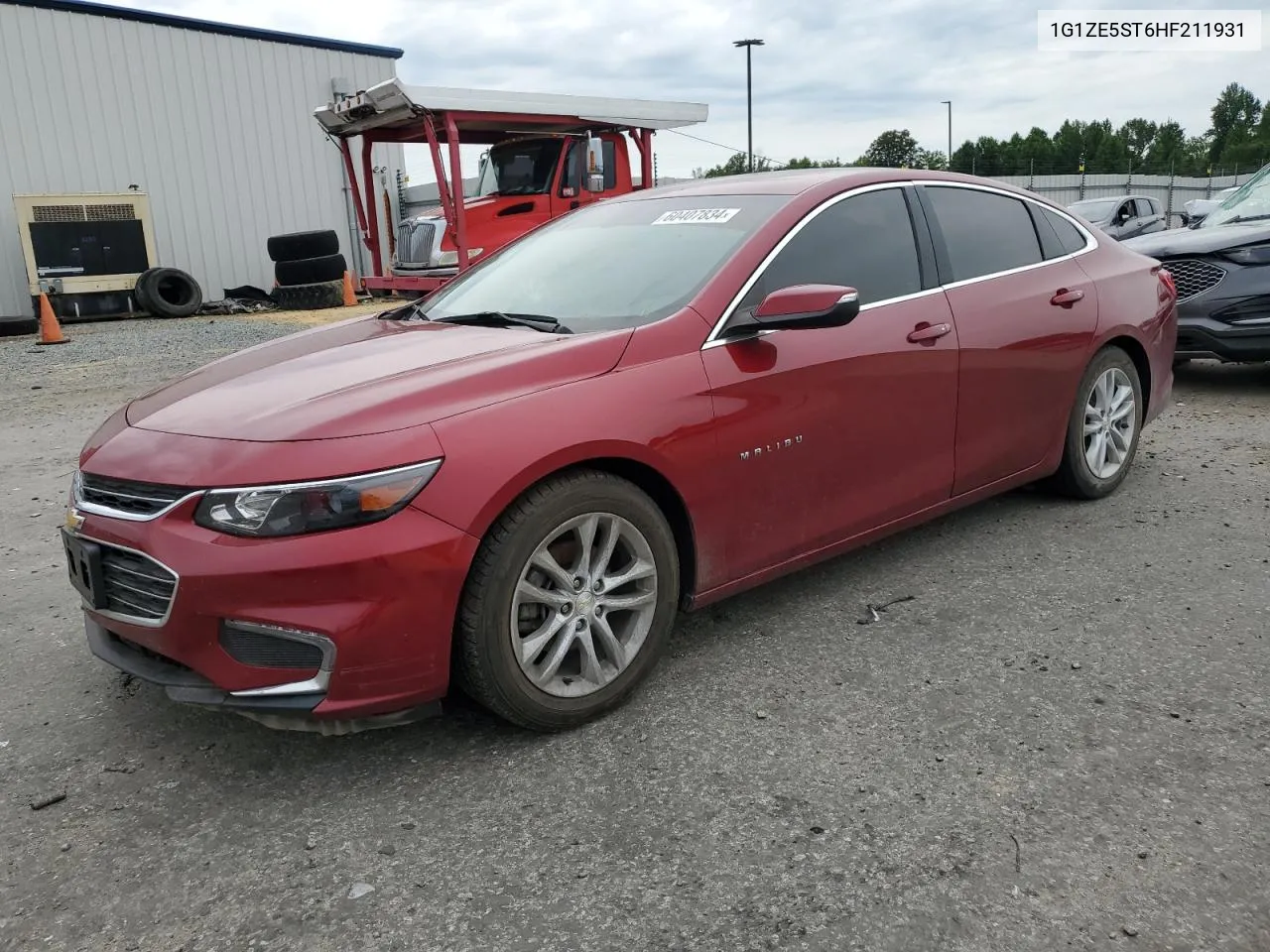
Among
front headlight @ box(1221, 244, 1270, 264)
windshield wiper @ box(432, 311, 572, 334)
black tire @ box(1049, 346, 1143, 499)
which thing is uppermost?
windshield wiper @ box(432, 311, 572, 334)

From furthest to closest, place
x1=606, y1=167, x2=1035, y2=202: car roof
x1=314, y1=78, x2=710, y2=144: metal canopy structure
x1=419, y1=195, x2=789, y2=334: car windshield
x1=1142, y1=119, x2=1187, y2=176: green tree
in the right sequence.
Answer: x1=1142, y1=119, x2=1187, y2=176: green tree
x1=314, y1=78, x2=710, y2=144: metal canopy structure
x1=606, y1=167, x2=1035, y2=202: car roof
x1=419, y1=195, x2=789, y2=334: car windshield

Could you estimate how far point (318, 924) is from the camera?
208 centimetres

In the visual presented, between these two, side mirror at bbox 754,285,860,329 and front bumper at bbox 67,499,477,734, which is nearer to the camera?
front bumper at bbox 67,499,477,734

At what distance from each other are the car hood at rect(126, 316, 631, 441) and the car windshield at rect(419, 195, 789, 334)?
0.24m

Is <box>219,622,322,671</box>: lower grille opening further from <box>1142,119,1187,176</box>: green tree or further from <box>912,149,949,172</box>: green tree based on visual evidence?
<box>1142,119,1187,176</box>: green tree

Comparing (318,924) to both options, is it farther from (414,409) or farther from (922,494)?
(922,494)

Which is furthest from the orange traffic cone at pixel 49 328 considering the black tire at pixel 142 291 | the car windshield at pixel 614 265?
the car windshield at pixel 614 265

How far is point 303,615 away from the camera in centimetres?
237

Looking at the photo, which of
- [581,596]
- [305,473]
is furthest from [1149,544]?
[305,473]

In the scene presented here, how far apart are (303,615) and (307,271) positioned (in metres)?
14.9

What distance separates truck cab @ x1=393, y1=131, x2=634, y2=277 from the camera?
12672 millimetres

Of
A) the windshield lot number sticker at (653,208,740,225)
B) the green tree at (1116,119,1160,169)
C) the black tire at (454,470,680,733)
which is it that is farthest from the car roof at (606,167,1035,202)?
the green tree at (1116,119,1160,169)

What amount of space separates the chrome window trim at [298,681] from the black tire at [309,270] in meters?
14.7

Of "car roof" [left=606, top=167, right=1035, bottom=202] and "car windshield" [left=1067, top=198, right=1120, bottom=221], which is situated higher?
"car roof" [left=606, top=167, right=1035, bottom=202]
